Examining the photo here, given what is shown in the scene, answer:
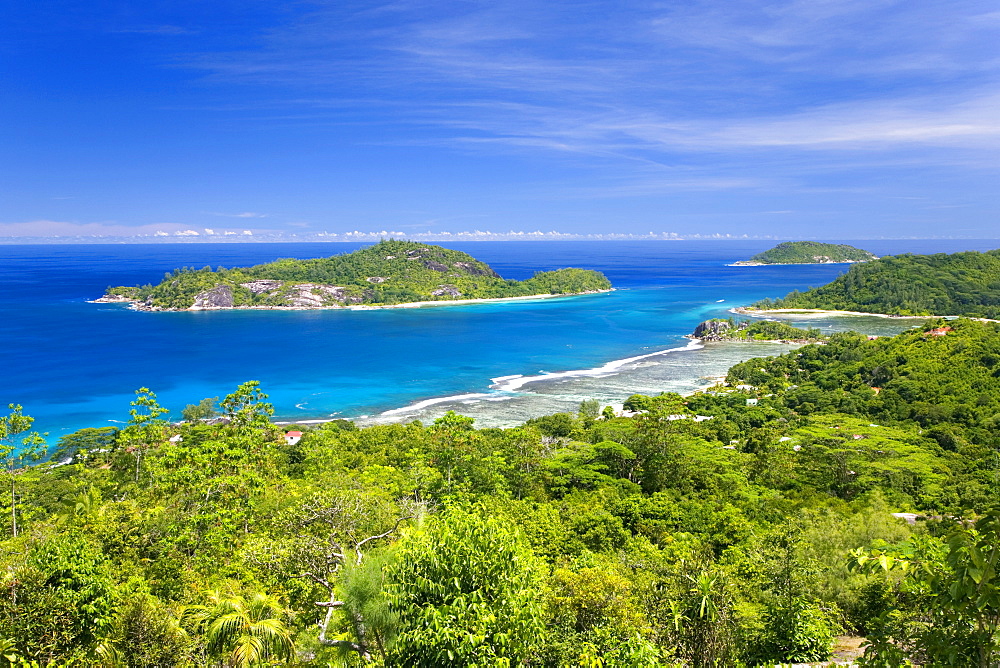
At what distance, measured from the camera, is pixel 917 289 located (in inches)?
4370

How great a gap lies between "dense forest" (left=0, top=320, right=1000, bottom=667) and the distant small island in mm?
44974

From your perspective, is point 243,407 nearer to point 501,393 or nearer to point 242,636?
point 242,636

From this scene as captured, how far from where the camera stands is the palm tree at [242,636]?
9.04m

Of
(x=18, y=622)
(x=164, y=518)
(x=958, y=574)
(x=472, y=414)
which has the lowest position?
(x=472, y=414)

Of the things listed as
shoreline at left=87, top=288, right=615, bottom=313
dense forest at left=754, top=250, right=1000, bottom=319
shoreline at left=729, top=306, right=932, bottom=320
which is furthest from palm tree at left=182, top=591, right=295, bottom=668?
dense forest at left=754, top=250, right=1000, bottom=319

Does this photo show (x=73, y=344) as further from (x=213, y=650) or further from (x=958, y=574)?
(x=958, y=574)

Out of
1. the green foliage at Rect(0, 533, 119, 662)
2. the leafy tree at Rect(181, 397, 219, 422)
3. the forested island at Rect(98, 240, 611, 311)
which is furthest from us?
the forested island at Rect(98, 240, 611, 311)

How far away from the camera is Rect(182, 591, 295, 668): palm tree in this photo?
904 cm

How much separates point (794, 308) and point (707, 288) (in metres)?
45.9

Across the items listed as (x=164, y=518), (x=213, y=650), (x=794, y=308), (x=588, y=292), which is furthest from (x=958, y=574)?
(x=588, y=292)

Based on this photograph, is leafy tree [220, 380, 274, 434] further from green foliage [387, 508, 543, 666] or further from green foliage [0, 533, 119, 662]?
green foliage [387, 508, 543, 666]

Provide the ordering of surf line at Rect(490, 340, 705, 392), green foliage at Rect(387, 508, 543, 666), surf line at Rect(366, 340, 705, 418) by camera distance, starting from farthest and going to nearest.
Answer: surf line at Rect(490, 340, 705, 392)
surf line at Rect(366, 340, 705, 418)
green foliage at Rect(387, 508, 543, 666)

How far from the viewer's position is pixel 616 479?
87.1 ft

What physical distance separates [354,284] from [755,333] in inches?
3532
